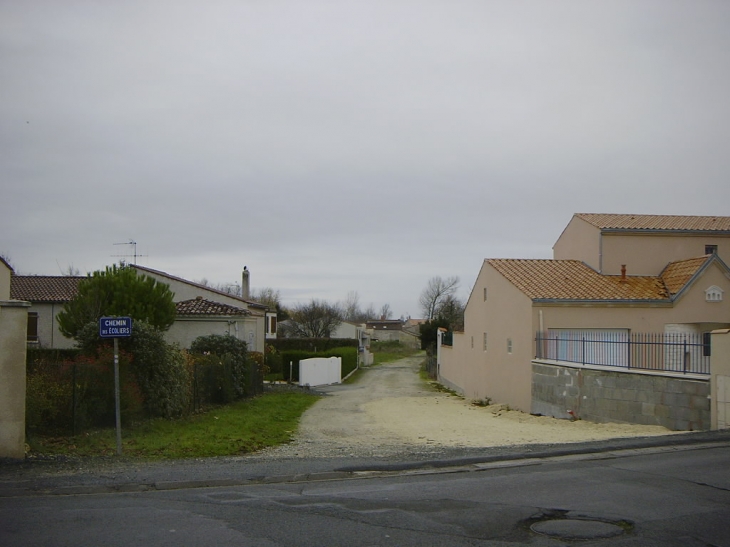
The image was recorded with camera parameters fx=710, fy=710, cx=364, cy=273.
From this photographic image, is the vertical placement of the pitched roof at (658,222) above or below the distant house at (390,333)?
above

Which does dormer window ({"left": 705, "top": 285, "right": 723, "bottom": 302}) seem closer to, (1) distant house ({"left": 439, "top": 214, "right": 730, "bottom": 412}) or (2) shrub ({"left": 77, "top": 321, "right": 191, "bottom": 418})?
(1) distant house ({"left": 439, "top": 214, "right": 730, "bottom": 412})

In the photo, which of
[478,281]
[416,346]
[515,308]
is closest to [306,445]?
[515,308]

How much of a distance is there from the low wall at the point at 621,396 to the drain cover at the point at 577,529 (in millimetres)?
8963

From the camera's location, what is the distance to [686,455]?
37.9 feet

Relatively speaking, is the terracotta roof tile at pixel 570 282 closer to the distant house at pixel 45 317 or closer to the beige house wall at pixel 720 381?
the beige house wall at pixel 720 381

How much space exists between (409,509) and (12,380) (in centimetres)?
768

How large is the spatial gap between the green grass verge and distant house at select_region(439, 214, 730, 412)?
9590 millimetres

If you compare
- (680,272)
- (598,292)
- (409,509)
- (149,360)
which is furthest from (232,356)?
(409,509)

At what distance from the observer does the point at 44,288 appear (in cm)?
4434

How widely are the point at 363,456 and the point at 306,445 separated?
12.0ft

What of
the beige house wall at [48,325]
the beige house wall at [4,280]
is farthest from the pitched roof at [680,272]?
the beige house wall at [48,325]

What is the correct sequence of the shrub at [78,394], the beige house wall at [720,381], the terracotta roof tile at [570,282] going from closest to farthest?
the beige house wall at [720,381] < the shrub at [78,394] < the terracotta roof tile at [570,282]

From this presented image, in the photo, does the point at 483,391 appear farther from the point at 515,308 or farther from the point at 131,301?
the point at 131,301

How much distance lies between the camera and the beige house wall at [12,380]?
39.5 ft
